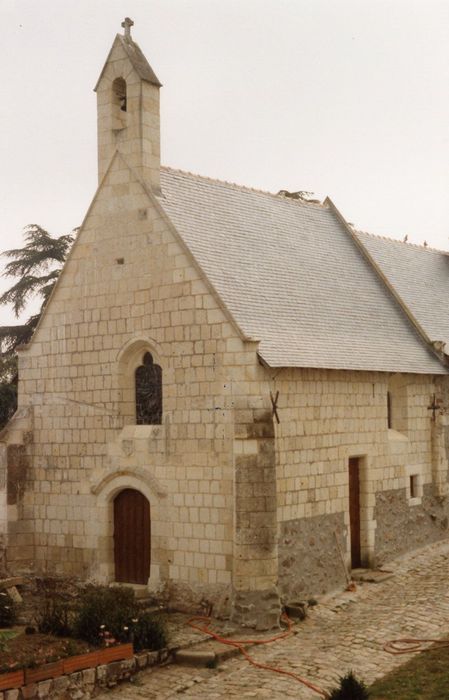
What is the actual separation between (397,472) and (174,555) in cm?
660

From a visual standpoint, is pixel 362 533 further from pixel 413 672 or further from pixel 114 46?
pixel 114 46

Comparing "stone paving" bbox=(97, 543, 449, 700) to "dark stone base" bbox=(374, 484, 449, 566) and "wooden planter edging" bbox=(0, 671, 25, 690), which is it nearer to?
"dark stone base" bbox=(374, 484, 449, 566)

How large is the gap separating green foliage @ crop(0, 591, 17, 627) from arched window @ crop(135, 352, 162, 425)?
4368mm

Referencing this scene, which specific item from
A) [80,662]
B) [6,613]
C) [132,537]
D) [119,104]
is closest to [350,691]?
[80,662]

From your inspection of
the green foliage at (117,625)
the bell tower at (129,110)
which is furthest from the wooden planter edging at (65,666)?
the bell tower at (129,110)

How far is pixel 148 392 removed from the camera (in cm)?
1850

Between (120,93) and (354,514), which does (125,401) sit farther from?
(120,93)

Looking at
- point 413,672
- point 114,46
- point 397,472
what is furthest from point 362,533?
point 114,46

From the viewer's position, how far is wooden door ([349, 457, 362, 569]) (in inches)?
792

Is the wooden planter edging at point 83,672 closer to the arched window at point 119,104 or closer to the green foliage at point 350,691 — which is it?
the green foliage at point 350,691

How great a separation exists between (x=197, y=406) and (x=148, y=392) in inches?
61.3

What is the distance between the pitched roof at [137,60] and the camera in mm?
18625

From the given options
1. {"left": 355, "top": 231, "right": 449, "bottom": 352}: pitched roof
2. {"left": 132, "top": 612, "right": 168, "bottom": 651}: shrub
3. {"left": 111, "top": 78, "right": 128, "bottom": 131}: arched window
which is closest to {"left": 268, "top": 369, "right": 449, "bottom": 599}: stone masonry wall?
{"left": 355, "top": 231, "right": 449, "bottom": 352}: pitched roof

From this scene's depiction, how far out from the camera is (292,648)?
1533 centimetres
